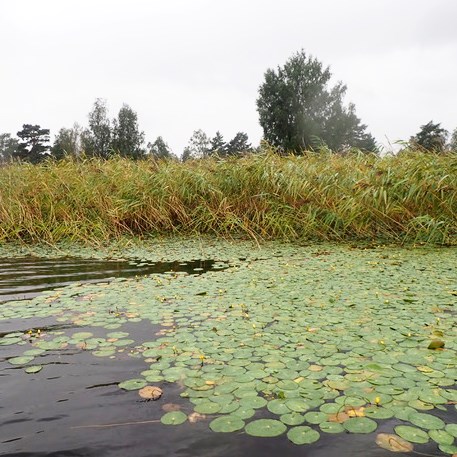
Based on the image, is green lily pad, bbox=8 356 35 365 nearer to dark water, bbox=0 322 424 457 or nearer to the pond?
the pond

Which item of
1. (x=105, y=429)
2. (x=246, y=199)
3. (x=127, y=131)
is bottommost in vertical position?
(x=105, y=429)

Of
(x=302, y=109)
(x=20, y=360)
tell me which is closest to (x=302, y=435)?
(x=20, y=360)

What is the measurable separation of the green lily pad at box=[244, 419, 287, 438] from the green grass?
412cm

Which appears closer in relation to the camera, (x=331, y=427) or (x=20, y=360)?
(x=331, y=427)

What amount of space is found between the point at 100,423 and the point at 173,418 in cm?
26

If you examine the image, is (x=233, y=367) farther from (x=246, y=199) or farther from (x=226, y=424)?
(x=246, y=199)

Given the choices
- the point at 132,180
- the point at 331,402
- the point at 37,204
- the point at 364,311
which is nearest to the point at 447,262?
the point at 364,311

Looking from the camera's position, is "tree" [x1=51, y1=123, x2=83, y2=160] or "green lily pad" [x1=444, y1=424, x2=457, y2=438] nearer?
"green lily pad" [x1=444, y1=424, x2=457, y2=438]

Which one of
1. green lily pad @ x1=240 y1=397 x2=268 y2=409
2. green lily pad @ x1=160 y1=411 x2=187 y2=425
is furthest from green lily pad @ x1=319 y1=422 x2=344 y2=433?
green lily pad @ x1=160 y1=411 x2=187 y2=425

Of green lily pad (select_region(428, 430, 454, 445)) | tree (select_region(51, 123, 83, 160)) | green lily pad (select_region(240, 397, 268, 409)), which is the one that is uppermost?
tree (select_region(51, 123, 83, 160))

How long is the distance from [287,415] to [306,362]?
18.8 inches

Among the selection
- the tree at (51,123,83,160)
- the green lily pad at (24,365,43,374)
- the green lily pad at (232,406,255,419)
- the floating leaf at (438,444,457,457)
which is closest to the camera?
the floating leaf at (438,444,457,457)

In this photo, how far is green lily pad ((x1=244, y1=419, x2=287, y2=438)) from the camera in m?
1.45

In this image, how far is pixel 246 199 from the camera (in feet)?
21.2
